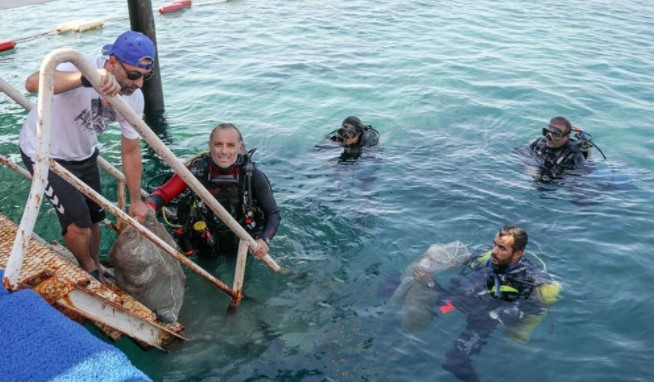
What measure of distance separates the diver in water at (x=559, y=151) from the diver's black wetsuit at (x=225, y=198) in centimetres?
533

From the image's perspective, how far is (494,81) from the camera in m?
13.8

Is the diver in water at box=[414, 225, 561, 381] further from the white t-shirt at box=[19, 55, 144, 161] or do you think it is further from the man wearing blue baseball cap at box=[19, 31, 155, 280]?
the white t-shirt at box=[19, 55, 144, 161]

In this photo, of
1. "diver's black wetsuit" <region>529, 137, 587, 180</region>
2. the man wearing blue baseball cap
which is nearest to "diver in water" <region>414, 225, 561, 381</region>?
"diver's black wetsuit" <region>529, 137, 587, 180</region>

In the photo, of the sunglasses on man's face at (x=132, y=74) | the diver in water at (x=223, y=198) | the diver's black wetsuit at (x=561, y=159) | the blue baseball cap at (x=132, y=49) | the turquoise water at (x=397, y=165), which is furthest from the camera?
the diver's black wetsuit at (x=561, y=159)

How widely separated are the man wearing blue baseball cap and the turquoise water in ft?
4.30

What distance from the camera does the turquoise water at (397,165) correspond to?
5.56m

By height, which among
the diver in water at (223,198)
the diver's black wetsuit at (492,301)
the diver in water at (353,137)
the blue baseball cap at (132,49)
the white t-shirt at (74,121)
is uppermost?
the blue baseball cap at (132,49)

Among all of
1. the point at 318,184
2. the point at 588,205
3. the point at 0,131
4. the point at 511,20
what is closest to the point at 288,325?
the point at 318,184

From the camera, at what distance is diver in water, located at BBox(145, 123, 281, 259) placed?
5.40 meters

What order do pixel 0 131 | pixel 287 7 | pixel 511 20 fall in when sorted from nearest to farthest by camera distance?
pixel 0 131 → pixel 511 20 → pixel 287 7

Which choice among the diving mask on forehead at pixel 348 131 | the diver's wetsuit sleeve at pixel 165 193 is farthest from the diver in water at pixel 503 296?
the diving mask on forehead at pixel 348 131

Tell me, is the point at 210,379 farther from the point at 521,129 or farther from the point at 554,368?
the point at 521,129

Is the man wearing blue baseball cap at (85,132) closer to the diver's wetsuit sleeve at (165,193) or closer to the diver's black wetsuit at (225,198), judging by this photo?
the diver's wetsuit sleeve at (165,193)

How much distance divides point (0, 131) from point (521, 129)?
982 centimetres
